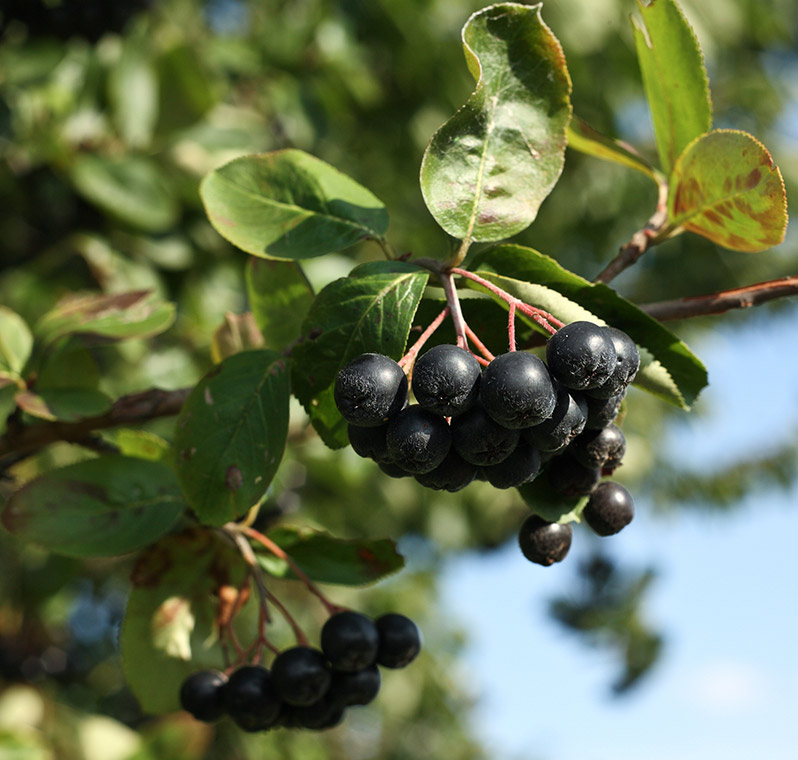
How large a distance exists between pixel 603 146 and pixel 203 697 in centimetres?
90

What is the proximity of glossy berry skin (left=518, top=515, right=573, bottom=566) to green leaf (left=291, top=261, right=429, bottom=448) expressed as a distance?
0.25 metres

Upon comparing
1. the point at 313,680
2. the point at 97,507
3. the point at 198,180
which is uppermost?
the point at 97,507

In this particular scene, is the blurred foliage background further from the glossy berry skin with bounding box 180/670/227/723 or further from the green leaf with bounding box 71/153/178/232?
the glossy berry skin with bounding box 180/670/227/723

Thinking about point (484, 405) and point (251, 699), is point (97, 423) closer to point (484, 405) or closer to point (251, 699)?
point (251, 699)

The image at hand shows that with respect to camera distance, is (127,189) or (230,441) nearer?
(230,441)

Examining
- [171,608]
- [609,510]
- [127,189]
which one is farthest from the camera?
[127,189]

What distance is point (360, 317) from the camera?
2.60ft

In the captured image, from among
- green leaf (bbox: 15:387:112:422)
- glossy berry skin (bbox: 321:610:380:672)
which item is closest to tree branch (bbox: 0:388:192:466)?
green leaf (bbox: 15:387:112:422)

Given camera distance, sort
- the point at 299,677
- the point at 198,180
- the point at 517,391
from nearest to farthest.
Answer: the point at 517,391, the point at 299,677, the point at 198,180

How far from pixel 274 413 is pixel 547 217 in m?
2.79

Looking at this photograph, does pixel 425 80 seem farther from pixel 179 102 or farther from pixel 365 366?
pixel 365 366

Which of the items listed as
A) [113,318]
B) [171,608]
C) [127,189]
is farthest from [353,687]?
[127,189]

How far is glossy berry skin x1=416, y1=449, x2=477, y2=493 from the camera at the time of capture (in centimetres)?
75

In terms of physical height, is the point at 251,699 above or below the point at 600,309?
below
